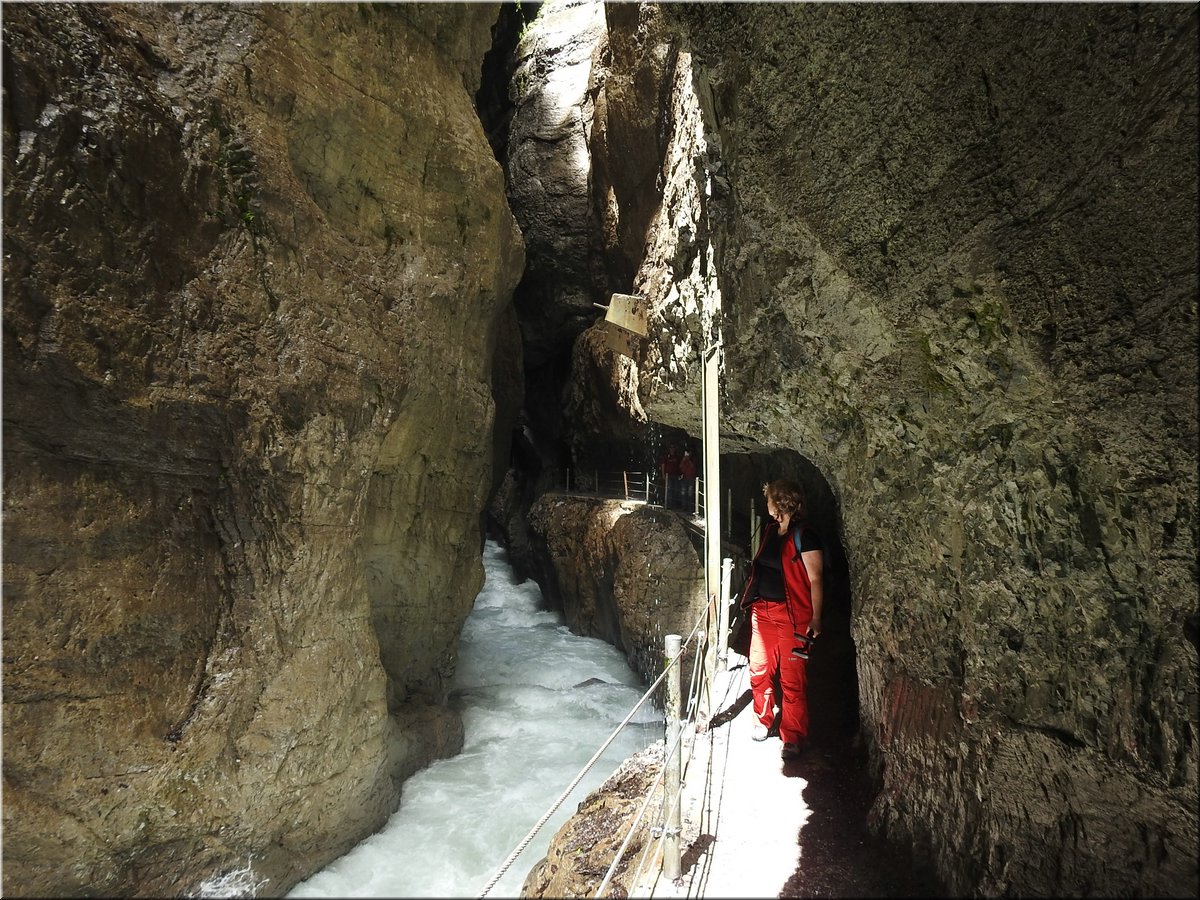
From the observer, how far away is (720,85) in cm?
371

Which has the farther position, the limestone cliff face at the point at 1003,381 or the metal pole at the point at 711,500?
the metal pole at the point at 711,500

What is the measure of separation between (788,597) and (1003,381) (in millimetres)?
1856

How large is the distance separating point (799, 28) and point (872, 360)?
5.47 feet

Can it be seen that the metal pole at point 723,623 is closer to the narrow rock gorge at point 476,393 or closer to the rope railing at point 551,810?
the narrow rock gorge at point 476,393

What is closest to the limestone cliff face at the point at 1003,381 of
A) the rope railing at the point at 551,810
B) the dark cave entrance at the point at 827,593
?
the dark cave entrance at the point at 827,593

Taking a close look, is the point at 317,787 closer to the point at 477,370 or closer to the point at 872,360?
the point at 477,370

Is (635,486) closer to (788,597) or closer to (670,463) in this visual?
(670,463)

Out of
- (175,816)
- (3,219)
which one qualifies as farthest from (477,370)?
(175,816)

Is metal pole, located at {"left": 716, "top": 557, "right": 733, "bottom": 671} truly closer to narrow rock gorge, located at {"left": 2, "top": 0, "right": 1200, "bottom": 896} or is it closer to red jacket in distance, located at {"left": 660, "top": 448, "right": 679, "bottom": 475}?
narrow rock gorge, located at {"left": 2, "top": 0, "right": 1200, "bottom": 896}

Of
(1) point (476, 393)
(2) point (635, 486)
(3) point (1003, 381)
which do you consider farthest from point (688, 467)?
(3) point (1003, 381)

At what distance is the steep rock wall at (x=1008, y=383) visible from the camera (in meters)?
1.80

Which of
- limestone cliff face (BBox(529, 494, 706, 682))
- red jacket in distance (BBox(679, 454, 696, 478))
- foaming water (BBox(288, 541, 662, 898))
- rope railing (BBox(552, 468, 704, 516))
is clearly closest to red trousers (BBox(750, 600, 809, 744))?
foaming water (BBox(288, 541, 662, 898))

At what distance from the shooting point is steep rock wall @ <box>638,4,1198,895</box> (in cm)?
180

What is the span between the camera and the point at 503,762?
23.5ft
